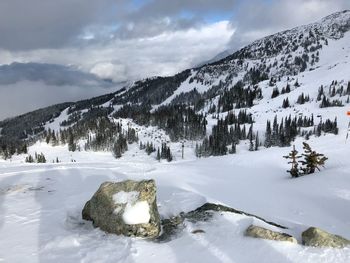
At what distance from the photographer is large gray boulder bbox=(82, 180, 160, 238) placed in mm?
16141

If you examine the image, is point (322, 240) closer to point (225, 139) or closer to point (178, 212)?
point (178, 212)

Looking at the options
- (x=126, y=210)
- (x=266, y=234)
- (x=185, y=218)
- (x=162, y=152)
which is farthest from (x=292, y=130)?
(x=126, y=210)

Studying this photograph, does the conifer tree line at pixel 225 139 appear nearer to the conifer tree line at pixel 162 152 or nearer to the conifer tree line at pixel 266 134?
the conifer tree line at pixel 266 134

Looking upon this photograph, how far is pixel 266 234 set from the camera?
15.1 m

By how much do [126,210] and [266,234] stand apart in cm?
581

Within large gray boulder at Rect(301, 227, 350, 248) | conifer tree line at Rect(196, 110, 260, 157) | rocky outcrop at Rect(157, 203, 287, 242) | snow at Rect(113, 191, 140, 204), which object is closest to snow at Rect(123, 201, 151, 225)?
snow at Rect(113, 191, 140, 204)

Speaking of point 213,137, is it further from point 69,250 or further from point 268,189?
point 69,250

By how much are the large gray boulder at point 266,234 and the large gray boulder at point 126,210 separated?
381cm

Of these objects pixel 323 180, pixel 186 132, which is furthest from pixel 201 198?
pixel 186 132

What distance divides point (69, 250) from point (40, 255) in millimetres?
1039

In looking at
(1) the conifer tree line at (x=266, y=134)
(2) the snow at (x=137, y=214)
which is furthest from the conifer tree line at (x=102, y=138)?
(2) the snow at (x=137, y=214)

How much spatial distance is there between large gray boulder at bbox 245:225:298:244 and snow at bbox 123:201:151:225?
4.18 meters

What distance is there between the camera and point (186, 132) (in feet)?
618

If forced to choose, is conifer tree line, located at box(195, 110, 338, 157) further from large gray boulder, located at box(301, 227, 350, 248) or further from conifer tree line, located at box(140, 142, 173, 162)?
large gray boulder, located at box(301, 227, 350, 248)
